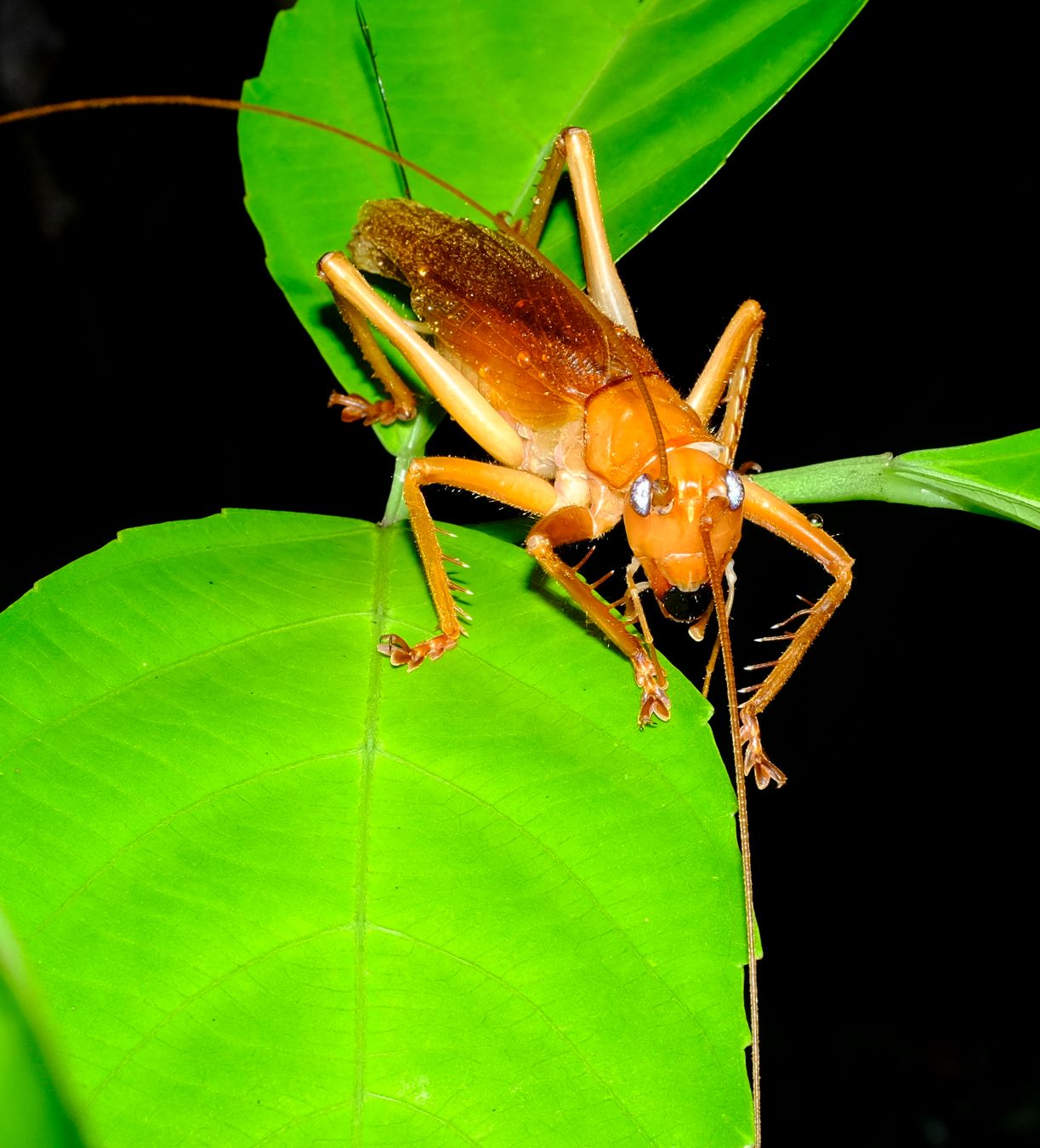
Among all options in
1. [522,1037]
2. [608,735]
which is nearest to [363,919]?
[522,1037]

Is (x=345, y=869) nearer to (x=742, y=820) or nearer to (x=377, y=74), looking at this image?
(x=742, y=820)

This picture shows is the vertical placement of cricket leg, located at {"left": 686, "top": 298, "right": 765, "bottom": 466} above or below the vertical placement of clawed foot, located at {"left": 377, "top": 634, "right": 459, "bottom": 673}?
above

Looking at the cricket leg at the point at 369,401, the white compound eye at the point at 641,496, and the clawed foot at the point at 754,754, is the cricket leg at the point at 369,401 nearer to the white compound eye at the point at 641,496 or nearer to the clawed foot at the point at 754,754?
the white compound eye at the point at 641,496

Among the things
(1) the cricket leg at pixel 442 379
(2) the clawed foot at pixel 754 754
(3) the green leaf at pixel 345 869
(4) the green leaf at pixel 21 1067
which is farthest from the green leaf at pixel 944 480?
(4) the green leaf at pixel 21 1067

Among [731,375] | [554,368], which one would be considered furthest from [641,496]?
[731,375]

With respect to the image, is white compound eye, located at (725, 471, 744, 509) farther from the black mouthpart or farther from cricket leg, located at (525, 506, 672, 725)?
cricket leg, located at (525, 506, 672, 725)

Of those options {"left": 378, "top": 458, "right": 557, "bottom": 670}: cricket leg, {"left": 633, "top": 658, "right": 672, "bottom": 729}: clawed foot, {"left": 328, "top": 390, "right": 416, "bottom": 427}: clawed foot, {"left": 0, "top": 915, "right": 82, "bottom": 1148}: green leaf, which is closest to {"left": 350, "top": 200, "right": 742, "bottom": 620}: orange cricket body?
{"left": 378, "top": 458, "right": 557, "bottom": 670}: cricket leg

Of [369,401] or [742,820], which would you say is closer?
[742,820]
